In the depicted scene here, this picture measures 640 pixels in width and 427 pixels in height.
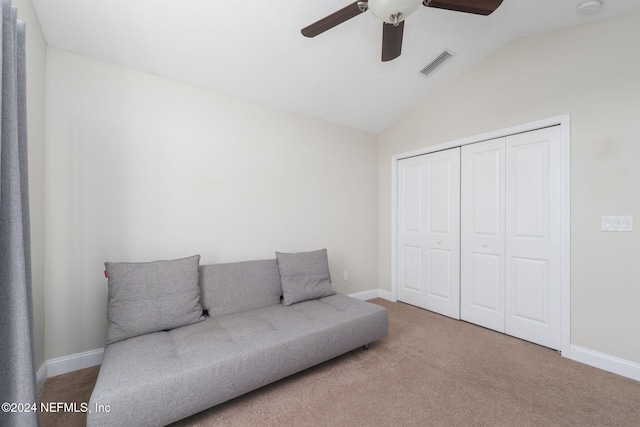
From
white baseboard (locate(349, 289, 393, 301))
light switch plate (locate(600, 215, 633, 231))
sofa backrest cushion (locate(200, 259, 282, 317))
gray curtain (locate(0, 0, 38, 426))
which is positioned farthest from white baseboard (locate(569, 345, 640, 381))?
gray curtain (locate(0, 0, 38, 426))

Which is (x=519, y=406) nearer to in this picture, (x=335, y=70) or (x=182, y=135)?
(x=335, y=70)

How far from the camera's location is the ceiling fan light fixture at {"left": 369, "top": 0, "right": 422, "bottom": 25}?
1428 millimetres

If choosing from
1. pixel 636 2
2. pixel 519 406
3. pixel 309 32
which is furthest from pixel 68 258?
pixel 636 2

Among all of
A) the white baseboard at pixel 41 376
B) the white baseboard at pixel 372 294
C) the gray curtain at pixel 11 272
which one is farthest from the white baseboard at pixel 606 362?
the white baseboard at pixel 41 376

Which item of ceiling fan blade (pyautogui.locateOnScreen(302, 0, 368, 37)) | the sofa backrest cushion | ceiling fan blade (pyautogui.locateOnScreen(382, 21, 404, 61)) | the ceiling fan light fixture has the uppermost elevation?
ceiling fan blade (pyautogui.locateOnScreen(302, 0, 368, 37))

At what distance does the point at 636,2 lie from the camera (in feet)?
6.50

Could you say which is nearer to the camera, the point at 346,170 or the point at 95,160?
the point at 95,160

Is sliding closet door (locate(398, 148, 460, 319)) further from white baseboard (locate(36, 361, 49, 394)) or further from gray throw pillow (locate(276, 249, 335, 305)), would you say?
white baseboard (locate(36, 361, 49, 394))

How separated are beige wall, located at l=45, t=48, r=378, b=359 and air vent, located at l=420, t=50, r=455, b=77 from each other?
1284 mm

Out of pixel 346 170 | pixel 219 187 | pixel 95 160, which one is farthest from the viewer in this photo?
pixel 346 170

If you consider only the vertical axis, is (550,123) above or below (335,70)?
below

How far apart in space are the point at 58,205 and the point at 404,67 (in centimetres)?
327

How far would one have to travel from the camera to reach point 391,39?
5.86 feet

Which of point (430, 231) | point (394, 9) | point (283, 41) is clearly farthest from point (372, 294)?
point (394, 9)
